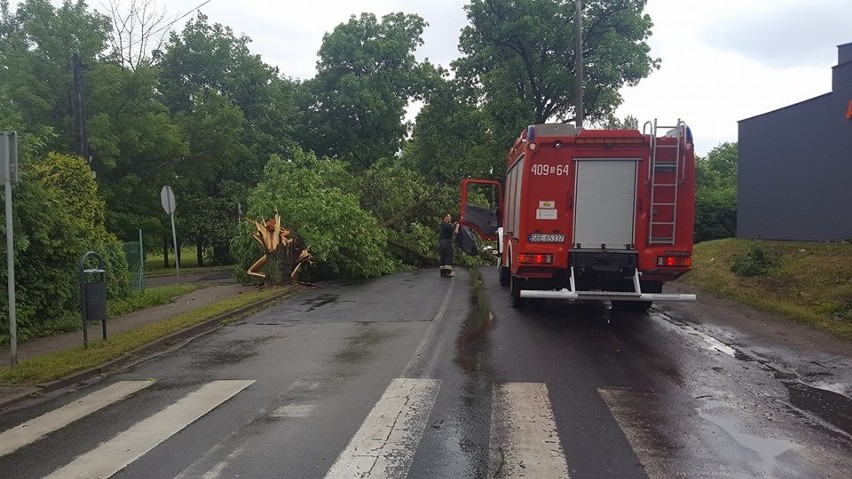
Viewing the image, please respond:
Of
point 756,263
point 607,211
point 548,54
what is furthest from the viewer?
point 548,54

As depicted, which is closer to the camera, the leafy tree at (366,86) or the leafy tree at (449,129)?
the leafy tree at (449,129)

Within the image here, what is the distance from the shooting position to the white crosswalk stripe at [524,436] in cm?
429

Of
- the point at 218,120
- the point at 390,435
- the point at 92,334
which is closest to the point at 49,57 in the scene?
the point at 218,120

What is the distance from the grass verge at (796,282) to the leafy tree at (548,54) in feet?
51.3

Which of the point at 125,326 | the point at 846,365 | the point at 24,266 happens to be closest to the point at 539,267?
the point at 846,365

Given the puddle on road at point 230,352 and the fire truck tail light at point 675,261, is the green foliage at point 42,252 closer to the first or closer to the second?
the puddle on road at point 230,352

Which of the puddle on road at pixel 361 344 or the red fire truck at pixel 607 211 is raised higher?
the red fire truck at pixel 607 211

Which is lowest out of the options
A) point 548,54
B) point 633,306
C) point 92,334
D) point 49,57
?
point 92,334

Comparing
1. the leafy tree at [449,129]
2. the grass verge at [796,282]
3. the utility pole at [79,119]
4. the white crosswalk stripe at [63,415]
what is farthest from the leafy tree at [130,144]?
the grass verge at [796,282]

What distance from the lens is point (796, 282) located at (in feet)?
41.1

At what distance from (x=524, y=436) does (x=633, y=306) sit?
7264mm

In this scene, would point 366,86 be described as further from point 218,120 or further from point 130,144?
point 130,144

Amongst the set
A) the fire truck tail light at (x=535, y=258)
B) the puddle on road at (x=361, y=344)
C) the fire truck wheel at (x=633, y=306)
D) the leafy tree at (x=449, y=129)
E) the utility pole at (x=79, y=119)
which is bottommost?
the puddle on road at (x=361, y=344)

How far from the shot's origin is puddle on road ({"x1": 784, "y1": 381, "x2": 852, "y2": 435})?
538 cm
